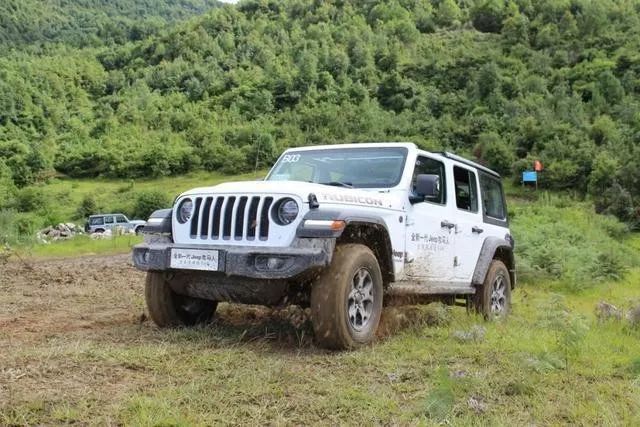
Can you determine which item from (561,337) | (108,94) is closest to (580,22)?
(108,94)

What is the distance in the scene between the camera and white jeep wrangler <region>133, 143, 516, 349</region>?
185 inches

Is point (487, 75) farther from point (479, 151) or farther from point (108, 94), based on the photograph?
point (108, 94)

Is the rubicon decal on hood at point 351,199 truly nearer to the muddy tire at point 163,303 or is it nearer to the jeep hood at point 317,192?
the jeep hood at point 317,192

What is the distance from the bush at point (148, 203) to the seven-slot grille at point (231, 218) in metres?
42.5

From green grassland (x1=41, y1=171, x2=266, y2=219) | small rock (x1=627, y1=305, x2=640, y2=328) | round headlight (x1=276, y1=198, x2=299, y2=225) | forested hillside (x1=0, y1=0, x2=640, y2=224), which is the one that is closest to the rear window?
green grassland (x1=41, y1=171, x2=266, y2=219)

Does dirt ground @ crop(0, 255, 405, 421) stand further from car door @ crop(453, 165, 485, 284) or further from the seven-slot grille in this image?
car door @ crop(453, 165, 485, 284)

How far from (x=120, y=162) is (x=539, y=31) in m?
83.3

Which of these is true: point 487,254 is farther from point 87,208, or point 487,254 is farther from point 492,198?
point 87,208

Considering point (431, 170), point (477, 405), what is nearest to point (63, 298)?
point (431, 170)

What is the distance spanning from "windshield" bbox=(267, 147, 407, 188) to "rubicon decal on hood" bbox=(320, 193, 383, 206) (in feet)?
1.65

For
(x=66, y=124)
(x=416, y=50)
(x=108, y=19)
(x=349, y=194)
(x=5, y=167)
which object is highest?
(x=108, y=19)

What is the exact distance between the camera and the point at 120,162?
73625mm

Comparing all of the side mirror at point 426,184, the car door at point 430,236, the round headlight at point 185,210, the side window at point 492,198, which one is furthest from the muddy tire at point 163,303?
the side window at point 492,198

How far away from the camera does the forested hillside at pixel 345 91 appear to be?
69.9 m
